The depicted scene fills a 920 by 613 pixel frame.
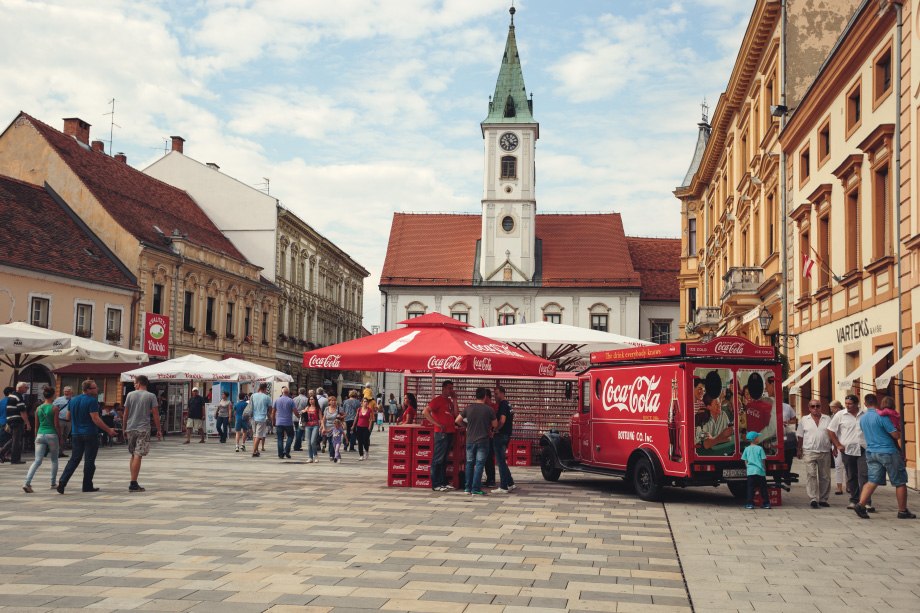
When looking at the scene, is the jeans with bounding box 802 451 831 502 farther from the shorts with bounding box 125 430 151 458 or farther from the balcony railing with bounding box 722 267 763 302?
the balcony railing with bounding box 722 267 763 302

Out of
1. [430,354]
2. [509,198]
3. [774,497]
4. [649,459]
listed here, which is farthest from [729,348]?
[509,198]

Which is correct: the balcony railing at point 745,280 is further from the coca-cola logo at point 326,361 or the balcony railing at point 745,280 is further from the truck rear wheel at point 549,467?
the coca-cola logo at point 326,361

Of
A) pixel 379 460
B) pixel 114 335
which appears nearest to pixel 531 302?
pixel 114 335

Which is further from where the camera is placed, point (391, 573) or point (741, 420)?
point (741, 420)

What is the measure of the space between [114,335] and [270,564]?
105ft

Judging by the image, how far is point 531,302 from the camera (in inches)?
2689

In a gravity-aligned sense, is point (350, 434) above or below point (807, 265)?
below

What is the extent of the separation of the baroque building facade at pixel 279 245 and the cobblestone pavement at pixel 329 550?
3872 cm

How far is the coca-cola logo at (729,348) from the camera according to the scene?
14.3 m

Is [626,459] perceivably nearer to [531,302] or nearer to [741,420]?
[741,420]

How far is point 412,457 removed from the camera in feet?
52.9

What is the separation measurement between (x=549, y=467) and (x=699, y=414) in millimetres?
4430

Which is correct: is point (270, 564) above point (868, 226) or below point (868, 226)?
below

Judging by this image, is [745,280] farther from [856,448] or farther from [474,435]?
[474,435]
